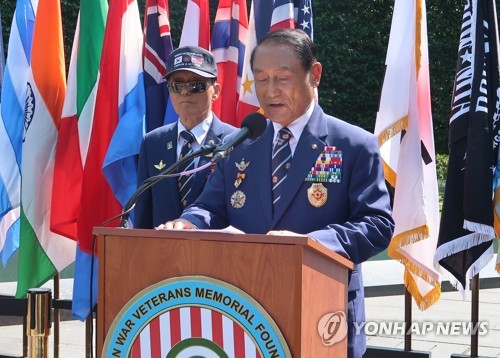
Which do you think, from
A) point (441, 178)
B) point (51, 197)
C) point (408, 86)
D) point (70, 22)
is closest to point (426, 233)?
point (408, 86)

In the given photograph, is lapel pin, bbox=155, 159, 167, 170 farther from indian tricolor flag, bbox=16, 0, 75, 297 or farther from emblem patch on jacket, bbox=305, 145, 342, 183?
indian tricolor flag, bbox=16, 0, 75, 297

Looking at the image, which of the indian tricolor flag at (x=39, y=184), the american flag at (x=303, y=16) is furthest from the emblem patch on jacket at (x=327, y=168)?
the indian tricolor flag at (x=39, y=184)

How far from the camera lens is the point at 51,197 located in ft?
18.2

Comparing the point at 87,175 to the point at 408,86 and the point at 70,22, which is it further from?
the point at 70,22

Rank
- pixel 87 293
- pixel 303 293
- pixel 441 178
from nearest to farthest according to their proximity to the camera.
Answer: pixel 303 293, pixel 87 293, pixel 441 178

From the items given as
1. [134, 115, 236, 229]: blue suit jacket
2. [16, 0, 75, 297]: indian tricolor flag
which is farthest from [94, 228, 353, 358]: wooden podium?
[16, 0, 75, 297]: indian tricolor flag

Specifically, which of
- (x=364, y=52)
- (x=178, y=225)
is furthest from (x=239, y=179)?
(x=364, y=52)

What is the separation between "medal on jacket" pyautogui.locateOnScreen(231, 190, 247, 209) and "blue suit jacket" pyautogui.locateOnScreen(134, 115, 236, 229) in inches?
40.8

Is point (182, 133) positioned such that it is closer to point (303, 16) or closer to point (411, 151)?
point (411, 151)

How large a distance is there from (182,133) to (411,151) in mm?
1467

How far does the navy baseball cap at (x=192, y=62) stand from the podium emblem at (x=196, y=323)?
1930 millimetres

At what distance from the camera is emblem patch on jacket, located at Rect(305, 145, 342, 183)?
2951 millimetres

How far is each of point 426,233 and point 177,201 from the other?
1549 millimetres

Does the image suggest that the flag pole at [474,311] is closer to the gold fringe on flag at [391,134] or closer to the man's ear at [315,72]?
the gold fringe on flag at [391,134]
